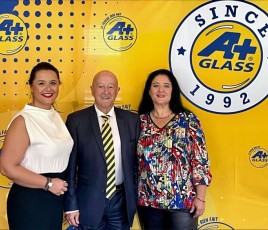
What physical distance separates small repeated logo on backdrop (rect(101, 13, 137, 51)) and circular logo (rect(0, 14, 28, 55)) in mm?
625

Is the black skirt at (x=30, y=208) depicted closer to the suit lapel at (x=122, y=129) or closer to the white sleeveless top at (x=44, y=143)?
the white sleeveless top at (x=44, y=143)

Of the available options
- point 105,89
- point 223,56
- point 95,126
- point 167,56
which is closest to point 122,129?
point 95,126

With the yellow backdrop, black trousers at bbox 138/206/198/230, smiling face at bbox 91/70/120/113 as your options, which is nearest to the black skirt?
smiling face at bbox 91/70/120/113

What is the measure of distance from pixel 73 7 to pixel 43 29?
0.95 ft

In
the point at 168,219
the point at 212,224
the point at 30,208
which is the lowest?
the point at 212,224

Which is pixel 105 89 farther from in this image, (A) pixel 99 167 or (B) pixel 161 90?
(A) pixel 99 167

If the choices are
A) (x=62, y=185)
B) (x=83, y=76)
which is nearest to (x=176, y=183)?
(x=62, y=185)

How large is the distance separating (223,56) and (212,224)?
135cm

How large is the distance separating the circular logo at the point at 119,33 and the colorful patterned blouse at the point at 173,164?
0.85m

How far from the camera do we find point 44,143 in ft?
6.50

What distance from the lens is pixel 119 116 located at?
2.38 m

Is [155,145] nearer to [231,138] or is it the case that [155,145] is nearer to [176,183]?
[176,183]

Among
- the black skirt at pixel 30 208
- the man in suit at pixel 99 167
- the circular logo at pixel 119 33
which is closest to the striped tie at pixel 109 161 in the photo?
the man in suit at pixel 99 167

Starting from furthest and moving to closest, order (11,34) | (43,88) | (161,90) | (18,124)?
(11,34), (161,90), (43,88), (18,124)
